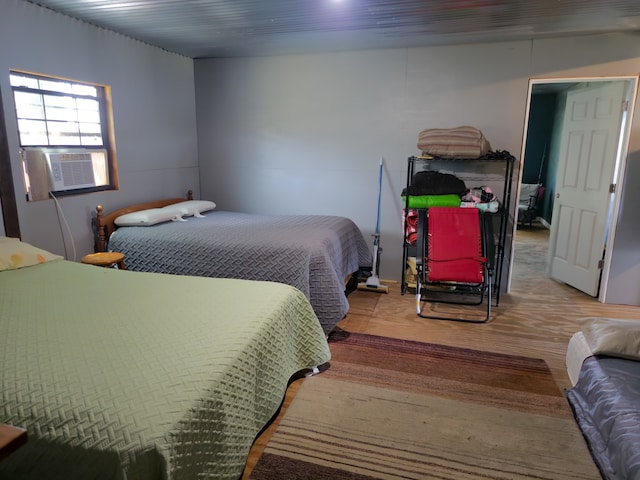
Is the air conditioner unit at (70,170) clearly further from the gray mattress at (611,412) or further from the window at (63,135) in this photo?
the gray mattress at (611,412)

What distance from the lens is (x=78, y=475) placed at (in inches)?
44.8

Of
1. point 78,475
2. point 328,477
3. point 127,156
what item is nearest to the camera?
point 78,475

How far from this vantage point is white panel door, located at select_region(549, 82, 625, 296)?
3.79 metres

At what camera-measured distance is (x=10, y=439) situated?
91 cm

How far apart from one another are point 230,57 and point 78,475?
428cm

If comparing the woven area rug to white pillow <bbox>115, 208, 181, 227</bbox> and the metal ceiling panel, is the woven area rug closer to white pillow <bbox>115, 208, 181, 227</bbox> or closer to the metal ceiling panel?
white pillow <bbox>115, 208, 181, 227</bbox>

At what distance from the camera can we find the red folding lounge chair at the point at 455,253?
3567mm

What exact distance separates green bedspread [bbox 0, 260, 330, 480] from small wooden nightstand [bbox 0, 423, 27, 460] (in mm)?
250

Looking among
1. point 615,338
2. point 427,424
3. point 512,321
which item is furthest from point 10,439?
point 512,321

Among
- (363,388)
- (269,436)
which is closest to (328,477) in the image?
(269,436)

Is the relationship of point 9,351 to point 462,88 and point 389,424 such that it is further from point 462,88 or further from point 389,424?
point 462,88

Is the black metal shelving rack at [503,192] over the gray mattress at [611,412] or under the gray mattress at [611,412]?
over

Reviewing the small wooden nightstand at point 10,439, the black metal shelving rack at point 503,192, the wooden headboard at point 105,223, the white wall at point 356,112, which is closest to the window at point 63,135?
the wooden headboard at point 105,223

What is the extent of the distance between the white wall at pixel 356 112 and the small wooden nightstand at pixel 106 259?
1.83 meters
